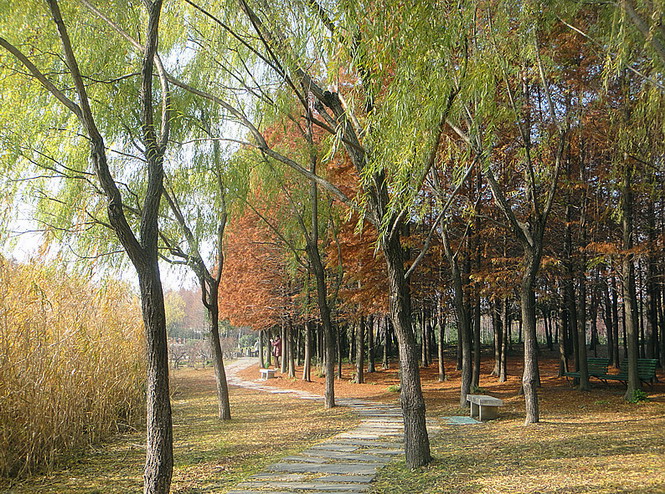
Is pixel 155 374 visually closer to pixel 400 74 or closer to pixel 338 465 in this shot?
pixel 338 465

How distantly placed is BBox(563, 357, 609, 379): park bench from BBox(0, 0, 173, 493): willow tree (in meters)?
11.3

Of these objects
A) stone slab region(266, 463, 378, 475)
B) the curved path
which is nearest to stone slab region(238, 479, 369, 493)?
the curved path

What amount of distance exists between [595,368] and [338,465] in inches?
432

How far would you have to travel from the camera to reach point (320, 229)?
12.8 m

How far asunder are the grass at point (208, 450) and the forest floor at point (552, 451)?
173 centimetres

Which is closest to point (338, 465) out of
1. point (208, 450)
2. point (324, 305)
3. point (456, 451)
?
point (456, 451)

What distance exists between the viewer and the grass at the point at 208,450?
5.26 m

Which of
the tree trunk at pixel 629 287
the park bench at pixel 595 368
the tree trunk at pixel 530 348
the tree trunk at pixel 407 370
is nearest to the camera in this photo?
the tree trunk at pixel 407 370

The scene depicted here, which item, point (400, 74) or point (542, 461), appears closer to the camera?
point (400, 74)

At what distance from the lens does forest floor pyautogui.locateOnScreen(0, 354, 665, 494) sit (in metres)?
4.71

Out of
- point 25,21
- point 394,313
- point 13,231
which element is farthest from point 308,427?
point 25,21

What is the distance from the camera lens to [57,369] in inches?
240

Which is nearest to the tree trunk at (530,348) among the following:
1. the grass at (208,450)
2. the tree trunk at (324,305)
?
the grass at (208,450)

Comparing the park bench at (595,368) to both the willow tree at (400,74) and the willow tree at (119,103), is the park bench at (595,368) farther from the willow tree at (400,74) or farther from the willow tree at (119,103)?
the willow tree at (119,103)
